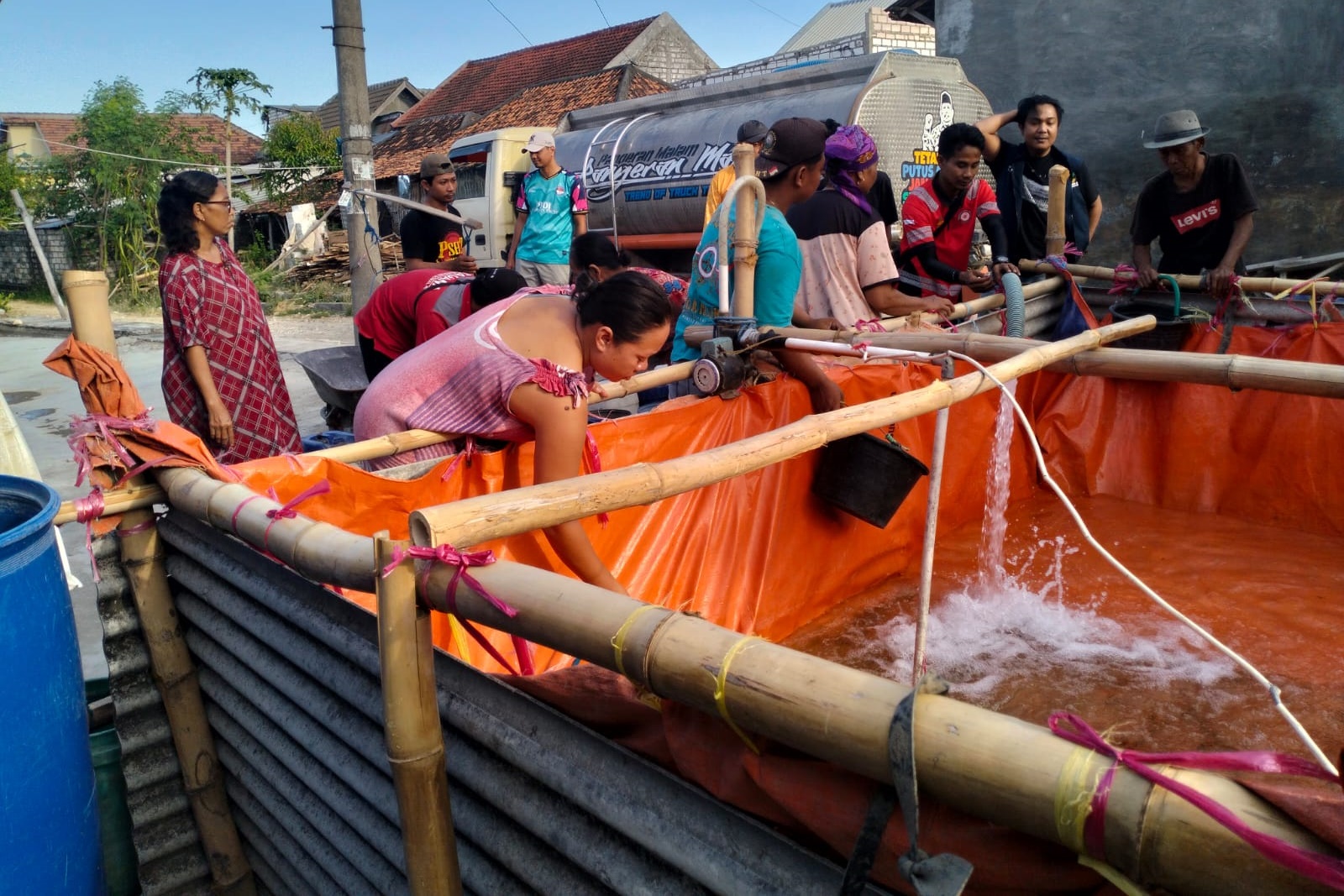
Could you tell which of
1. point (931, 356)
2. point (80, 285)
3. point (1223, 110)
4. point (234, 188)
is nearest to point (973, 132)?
point (931, 356)

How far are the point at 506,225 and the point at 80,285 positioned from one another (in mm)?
10463

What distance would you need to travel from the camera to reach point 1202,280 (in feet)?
14.7

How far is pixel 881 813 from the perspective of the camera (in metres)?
0.99

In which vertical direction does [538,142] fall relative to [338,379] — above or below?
above

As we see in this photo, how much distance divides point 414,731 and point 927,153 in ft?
28.5

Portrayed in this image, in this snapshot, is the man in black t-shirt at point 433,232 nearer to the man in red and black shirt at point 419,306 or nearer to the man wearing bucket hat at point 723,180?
the man in red and black shirt at point 419,306

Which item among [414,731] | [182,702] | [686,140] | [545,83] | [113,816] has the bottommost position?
[113,816]

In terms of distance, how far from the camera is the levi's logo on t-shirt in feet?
15.7

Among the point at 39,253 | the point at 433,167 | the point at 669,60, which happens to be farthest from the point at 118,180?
the point at 433,167

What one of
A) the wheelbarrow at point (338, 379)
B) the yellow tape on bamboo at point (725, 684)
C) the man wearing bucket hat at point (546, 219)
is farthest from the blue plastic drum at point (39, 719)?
the man wearing bucket hat at point (546, 219)

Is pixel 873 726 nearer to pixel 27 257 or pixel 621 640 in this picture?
pixel 621 640

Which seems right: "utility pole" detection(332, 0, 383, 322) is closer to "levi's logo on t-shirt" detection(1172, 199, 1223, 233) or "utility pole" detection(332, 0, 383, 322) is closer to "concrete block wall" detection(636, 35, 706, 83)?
"levi's logo on t-shirt" detection(1172, 199, 1223, 233)

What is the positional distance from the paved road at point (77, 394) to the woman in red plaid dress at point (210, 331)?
449 millimetres

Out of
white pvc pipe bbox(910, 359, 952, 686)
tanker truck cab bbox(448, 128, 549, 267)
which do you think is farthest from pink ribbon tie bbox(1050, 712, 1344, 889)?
tanker truck cab bbox(448, 128, 549, 267)
